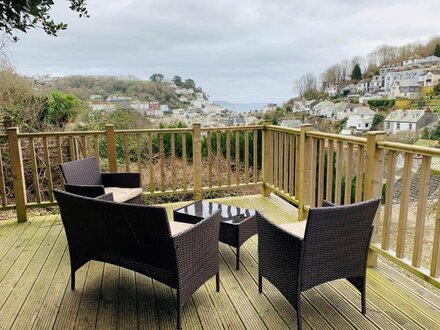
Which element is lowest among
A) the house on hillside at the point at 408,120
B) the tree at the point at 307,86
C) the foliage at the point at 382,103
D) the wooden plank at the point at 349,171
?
the wooden plank at the point at 349,171

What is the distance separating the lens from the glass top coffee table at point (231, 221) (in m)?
2.68

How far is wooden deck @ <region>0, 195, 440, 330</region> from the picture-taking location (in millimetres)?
1995

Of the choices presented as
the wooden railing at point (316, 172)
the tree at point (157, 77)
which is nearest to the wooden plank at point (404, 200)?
the wooden railing at point (316, 172)

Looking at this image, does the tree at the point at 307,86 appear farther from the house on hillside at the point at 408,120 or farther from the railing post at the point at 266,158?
the house on hillside at the point at 408,120

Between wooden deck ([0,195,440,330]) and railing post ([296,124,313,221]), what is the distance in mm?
1164

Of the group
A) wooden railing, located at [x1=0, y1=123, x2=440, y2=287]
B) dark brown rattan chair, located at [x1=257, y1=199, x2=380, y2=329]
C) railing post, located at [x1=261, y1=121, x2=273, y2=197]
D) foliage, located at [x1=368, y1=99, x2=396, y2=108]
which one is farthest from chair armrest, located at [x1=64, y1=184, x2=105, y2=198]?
foliage, located at [x1=368, y1=99, x2=396, y2=108]

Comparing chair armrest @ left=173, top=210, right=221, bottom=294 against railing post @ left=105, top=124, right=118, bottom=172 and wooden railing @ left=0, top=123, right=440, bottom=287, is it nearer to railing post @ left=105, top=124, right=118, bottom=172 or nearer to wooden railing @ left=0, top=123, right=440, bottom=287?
wooden railing @ left=0, top=123, right=440, bottom=287

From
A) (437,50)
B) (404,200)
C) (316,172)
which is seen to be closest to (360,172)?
(404,200)

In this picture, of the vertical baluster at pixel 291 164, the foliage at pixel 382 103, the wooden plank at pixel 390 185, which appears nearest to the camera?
the wooden plank at pixel 390 185

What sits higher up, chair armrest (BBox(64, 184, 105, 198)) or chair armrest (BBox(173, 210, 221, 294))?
chair armrest (BBox(64, 184, 105, 198))

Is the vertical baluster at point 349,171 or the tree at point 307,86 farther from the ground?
the tree at point 307,86

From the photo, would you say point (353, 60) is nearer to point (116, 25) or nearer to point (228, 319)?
point (116, 25)

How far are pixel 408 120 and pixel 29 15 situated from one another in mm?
3832

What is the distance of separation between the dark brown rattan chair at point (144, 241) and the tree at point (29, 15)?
1069 millimetres
